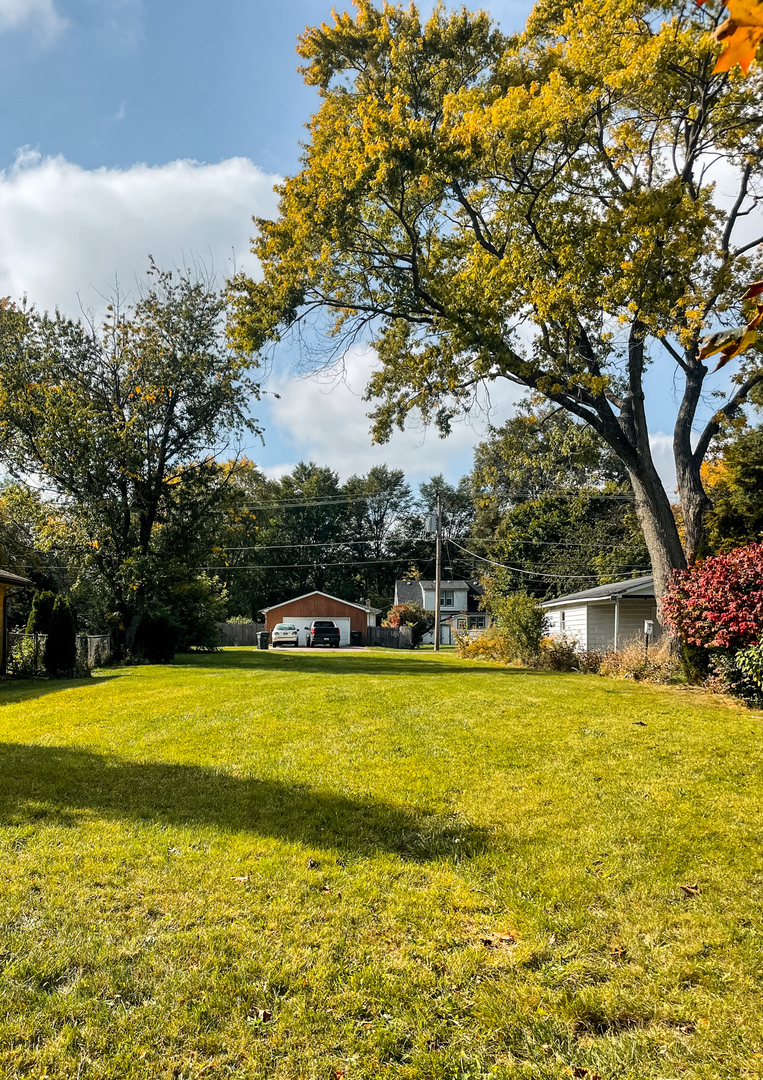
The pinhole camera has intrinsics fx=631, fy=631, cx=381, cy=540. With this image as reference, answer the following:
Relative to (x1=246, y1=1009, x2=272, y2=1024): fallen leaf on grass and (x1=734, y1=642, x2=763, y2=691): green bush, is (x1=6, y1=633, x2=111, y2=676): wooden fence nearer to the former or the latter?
(x1=734, y1=642, x2=763, y2=691): green bush

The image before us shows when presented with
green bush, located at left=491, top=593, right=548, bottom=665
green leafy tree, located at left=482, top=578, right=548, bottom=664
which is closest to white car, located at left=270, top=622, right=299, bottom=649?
green leafy tree, located at left=482, top=578, right=548, bottom=664

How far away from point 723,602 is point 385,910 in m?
9.60

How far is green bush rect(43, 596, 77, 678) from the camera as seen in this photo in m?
16.5

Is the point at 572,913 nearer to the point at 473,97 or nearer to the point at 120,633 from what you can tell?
the point at 473,97

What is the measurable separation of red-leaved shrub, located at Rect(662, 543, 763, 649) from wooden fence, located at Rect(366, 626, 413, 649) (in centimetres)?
3109

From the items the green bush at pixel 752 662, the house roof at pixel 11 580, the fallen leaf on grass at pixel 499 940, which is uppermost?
the house roof at pixel 11 580

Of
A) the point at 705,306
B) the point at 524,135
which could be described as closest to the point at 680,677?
the point at 705,306

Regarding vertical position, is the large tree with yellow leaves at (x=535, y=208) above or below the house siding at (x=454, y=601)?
above

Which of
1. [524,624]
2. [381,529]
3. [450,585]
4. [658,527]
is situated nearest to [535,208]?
[658,527]

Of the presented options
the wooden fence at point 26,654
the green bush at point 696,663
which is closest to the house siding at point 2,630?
the wooden fence at point 26,654

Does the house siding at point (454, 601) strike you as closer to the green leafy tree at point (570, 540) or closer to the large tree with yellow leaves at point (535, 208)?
the green leafy tree at point (570, 540)

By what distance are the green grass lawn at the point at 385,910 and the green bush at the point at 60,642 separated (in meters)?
10.1

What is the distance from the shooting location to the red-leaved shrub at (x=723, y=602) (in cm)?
1036

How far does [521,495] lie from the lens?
4359cm
